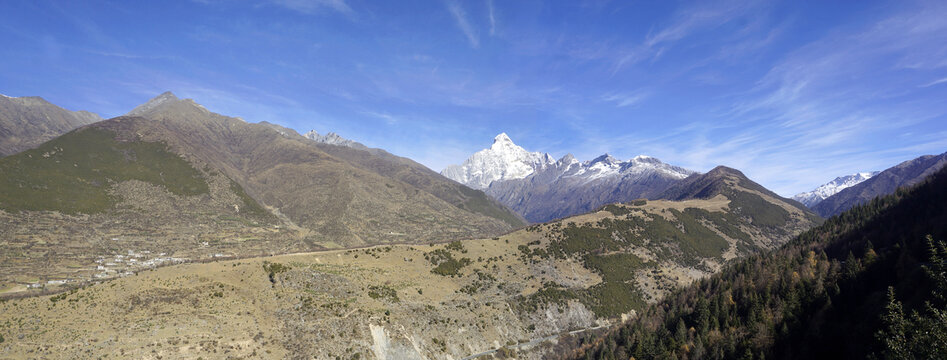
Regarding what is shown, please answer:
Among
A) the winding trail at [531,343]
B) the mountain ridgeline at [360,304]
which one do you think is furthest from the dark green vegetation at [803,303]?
the mountain ridgeline at [360,304]

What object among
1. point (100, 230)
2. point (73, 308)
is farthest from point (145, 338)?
point (100, 230)

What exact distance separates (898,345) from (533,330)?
92.3 metres

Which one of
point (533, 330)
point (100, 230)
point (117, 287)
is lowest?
point (533, 330)

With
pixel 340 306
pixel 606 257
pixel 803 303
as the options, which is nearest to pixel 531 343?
pixel 340 306

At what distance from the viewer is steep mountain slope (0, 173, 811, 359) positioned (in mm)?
60906

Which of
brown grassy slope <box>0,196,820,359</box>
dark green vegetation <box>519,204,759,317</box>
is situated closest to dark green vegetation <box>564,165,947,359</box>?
dark green vegetation <box>519,204,759,317</box>

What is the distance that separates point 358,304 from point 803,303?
346ft

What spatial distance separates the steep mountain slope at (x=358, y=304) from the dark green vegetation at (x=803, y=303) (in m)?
19.2

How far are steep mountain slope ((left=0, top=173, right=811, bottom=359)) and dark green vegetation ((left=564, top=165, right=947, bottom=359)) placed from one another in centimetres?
1917

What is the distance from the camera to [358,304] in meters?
85.6

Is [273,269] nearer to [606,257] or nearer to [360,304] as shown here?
[360,304]

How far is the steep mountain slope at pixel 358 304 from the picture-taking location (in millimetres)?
60906

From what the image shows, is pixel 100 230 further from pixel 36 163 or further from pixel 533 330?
pixel 533 330

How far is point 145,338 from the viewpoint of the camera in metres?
59.6
